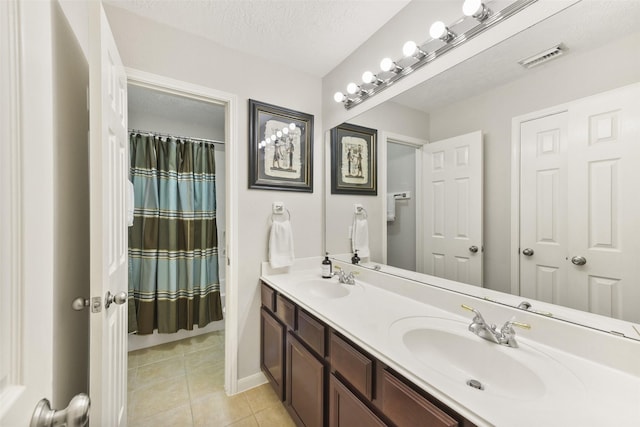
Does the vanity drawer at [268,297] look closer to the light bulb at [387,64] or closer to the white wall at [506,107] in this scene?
the white wall at [506,107]

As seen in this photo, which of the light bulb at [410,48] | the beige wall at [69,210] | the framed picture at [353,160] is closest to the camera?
the beige wall at [69,210]

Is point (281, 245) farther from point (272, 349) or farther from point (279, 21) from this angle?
point (279, 21)

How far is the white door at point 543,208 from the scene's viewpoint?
909 millimetres

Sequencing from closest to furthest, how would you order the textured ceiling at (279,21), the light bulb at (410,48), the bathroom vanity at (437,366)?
the bathroom vanity at (437,366), the light bulb at (410,48), the textured ceiling at (279,21)

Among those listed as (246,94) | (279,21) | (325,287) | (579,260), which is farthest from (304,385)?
(279,21)

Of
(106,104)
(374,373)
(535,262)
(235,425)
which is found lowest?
(235,425)

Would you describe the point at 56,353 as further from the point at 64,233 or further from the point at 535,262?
the point at 535,262

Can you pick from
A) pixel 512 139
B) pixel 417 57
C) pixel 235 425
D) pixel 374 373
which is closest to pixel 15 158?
pixel 374 373

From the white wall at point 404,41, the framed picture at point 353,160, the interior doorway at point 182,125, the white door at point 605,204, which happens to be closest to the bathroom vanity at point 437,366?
the white door at point 605,204

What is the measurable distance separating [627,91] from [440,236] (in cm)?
79

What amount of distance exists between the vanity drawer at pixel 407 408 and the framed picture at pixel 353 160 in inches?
47.2

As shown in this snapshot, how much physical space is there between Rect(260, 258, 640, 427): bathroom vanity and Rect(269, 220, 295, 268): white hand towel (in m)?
0.39

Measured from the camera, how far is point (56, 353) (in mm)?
849

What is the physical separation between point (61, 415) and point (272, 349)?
4.66 feet
